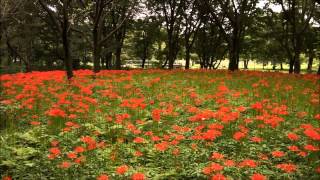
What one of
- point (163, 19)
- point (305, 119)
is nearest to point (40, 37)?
point (163, 19)

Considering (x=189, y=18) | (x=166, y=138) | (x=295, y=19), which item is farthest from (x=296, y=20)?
(x=166, y=138)

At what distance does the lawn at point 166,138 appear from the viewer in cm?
730

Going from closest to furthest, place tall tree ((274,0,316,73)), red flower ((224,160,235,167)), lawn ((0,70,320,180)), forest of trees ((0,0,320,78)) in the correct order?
1. red flower ((224,160,235,167))
2. lawn ((0,70,320,180))
3. tall tree ((274,0,316,73))
4. forest of trees ((0,0,320,78))

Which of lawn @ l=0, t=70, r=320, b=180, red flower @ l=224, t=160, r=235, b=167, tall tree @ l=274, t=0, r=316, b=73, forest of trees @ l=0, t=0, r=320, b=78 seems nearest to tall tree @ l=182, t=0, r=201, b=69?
forest of trees @ l=0, t=0, r=320, b=78

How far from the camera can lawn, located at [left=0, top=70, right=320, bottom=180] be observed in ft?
24.0

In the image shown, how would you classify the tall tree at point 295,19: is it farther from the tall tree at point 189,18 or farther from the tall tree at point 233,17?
the tall tree at point 189,18

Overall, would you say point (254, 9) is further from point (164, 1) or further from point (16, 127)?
point (16, 127)

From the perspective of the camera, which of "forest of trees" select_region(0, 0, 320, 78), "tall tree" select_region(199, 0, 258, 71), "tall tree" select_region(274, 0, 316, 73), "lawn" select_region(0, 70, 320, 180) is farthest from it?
"forest of trees" select_region(0, 0, 320, 78)

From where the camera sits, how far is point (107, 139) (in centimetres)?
948

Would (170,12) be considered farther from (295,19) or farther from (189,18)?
(295,19)

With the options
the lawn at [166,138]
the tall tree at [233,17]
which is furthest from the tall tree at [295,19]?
→ the lawn at [166,138]

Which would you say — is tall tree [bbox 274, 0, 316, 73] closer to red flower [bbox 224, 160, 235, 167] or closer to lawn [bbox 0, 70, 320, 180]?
lawn [bbox 0, 70, 320, 180]

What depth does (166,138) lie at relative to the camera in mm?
8188

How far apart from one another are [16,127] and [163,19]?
30898mm
